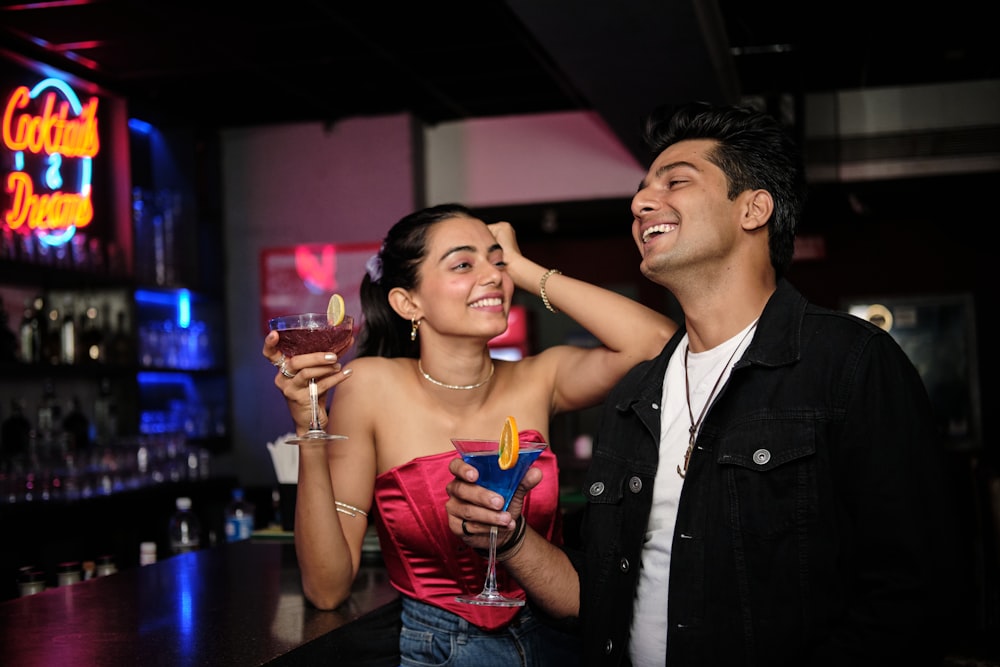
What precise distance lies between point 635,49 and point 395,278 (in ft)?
7.75

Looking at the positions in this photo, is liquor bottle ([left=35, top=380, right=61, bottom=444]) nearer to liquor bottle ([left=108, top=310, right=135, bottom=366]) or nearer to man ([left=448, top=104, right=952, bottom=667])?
liquor bottle ([left=108, top=310, right=135, bottom=366])

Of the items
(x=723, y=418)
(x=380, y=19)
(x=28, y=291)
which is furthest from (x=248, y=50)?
(x=723, y=418)

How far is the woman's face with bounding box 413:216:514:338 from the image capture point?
251cm

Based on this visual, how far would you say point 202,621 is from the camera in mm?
2119

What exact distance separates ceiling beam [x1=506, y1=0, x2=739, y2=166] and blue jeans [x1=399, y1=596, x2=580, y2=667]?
1.84 m

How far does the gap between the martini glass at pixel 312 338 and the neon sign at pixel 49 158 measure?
3565 millimetres

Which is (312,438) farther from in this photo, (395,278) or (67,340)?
(67,340)

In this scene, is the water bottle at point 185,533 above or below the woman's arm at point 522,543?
below

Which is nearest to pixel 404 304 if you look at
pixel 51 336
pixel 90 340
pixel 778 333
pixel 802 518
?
pixel 778 333

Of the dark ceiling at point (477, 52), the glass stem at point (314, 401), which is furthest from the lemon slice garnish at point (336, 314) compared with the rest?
the dark ceiling at point (477, 52)

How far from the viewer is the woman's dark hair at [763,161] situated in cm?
196

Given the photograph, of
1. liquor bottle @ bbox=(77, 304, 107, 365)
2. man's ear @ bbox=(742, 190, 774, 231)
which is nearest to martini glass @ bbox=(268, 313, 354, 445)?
man's ear @ bbox=(742, 190, 774, 231)

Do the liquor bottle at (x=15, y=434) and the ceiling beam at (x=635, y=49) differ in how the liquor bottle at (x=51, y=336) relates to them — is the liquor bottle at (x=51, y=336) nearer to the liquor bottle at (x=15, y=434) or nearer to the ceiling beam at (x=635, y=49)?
the liquor bottle at (x=15, y=434)

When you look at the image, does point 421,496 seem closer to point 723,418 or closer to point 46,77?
point 723,418
